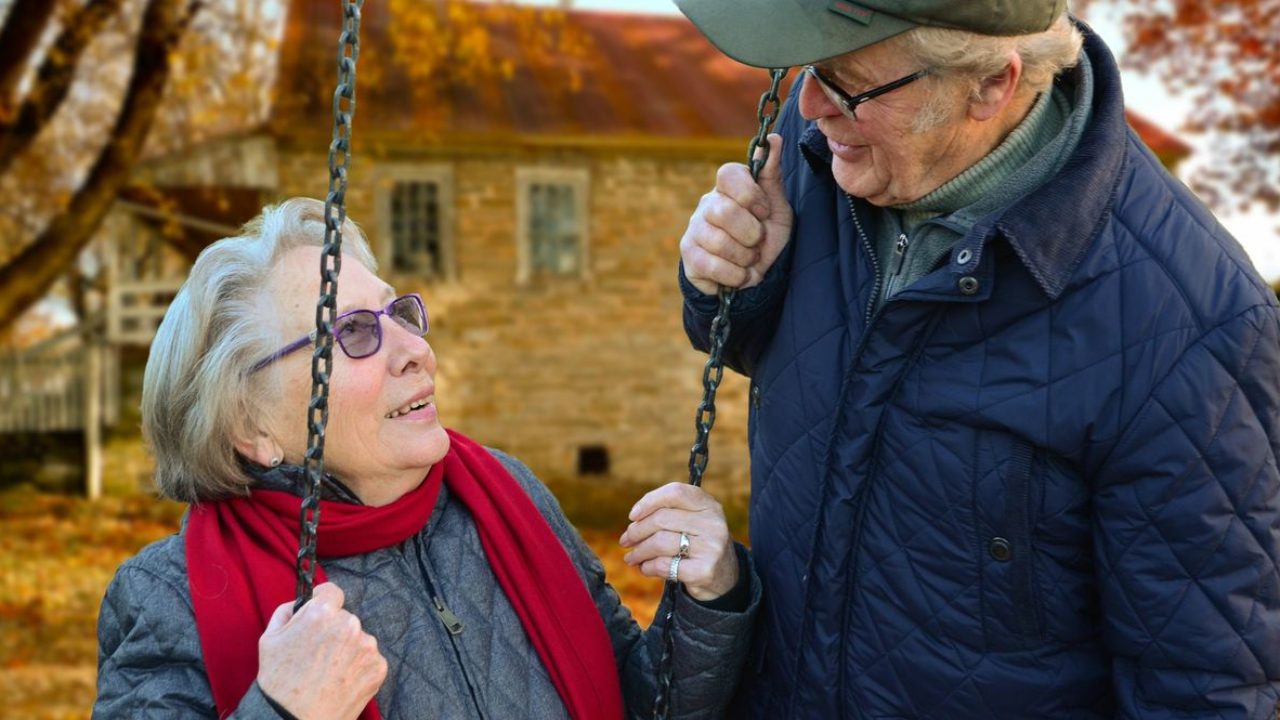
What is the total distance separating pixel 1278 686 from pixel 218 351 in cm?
186

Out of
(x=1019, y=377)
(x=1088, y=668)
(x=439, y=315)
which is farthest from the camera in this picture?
(x=439, y=315)

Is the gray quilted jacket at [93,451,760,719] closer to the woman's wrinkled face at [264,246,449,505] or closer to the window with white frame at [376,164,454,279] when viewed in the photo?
the woman's wrinkled face at [264,246,449,505]

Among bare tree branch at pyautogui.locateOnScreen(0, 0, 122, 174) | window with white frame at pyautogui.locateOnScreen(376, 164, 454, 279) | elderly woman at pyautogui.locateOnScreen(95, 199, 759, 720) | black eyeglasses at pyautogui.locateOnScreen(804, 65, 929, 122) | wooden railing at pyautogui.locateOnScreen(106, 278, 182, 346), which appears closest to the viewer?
black eyeglasses at pyautogui.locateOnScreen(804, 65, 929, 122)

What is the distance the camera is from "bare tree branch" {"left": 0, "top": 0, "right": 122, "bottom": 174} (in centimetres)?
898

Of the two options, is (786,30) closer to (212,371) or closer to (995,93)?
(995,93)

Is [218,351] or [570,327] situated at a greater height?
[218,351]

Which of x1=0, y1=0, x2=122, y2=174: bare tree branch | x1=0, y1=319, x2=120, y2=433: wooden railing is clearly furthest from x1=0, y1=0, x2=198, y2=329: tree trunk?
x1=0, y1=319, x2=120, y2=433: wooden railing

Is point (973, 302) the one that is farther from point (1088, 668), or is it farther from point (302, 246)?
point (302, 246)

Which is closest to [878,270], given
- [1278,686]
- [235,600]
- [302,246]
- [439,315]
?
[1278,686]

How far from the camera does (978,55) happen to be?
1.76 meters

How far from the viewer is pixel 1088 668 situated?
6.22 ft

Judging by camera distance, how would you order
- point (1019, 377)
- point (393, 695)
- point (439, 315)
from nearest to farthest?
point (1019, 377) < point (393, 695) < point (439, 315)

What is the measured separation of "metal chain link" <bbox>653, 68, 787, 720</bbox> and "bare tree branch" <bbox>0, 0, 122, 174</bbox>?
27.9 ft

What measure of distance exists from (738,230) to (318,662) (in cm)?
103
